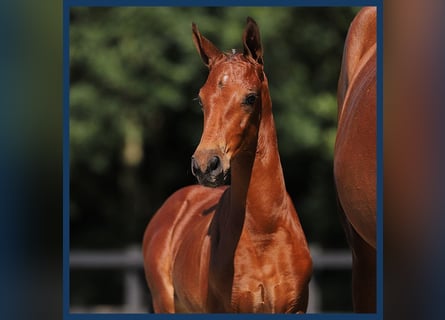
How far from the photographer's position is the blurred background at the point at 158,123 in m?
7.11

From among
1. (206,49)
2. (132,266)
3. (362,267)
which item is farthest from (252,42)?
(132,266)

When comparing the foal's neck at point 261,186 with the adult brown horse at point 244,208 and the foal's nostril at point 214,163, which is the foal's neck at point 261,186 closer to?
the adult brown horse at point 244,208

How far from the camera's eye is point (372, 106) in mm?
2223

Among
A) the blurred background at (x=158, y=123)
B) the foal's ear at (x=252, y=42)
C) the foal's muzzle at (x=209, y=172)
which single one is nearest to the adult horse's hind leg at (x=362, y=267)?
the foal's muzzle at (x=209, y=172)

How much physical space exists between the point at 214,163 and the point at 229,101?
0.28 m

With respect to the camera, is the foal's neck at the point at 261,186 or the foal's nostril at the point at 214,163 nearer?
the foal's nostril at the point at 214,163

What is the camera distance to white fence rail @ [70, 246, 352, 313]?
7746 mm

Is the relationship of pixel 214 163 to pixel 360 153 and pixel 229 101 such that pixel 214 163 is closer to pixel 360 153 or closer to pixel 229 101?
pixel 229 101

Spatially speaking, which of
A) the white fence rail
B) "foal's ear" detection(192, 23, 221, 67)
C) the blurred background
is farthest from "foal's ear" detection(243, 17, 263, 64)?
the white fence rail

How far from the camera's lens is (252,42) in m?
3.00
